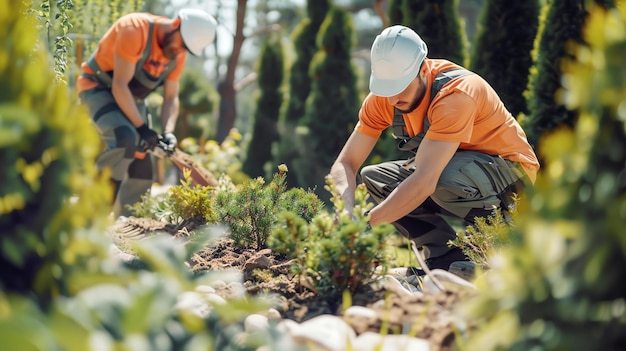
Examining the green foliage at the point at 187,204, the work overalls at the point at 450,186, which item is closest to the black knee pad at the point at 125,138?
the green foliage at the point at 187,204

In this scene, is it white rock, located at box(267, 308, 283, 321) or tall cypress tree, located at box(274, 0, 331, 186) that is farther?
tall cypress tree, located at box(274, 0, 331, 186)

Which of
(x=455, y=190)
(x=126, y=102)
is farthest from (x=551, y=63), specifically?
(x=126, y=102)

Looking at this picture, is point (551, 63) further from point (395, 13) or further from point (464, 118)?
point (464, 118)

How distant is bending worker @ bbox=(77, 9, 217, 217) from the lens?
502cm

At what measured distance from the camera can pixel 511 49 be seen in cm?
615

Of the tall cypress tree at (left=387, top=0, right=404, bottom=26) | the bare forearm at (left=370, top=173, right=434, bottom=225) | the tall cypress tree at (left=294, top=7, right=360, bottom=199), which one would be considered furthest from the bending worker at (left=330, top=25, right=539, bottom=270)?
the tall cypress tree at (left=294, top=7, right=360, bottom=199)

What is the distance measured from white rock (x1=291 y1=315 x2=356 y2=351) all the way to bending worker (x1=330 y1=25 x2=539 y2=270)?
1083 millimetres

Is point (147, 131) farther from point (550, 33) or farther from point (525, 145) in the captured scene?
point (550, 33)

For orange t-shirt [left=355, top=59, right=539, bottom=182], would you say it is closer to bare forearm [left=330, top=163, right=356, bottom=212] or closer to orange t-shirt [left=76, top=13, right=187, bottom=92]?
bare forearm [left=330, top=163, right=356, bottom=212]

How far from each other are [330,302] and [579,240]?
3.99ft

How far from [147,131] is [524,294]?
14.3ft

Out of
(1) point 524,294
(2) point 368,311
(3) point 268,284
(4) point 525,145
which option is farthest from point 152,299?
(4) point 525,145

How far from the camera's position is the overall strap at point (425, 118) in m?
3.26

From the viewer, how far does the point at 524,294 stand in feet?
4.43
